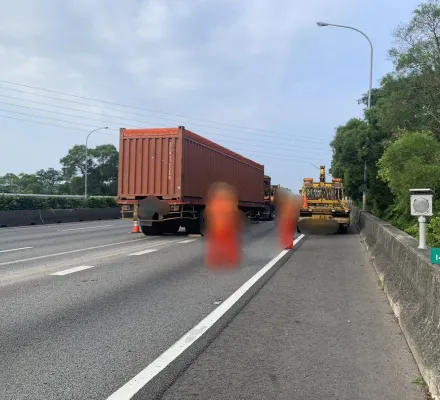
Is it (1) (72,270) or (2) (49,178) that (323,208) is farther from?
(2) (49,178)

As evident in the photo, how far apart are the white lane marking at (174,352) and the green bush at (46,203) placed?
73.4 feet

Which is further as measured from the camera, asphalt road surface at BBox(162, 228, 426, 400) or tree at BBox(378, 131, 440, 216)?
tree at BBox(378, 131, 440, 216)

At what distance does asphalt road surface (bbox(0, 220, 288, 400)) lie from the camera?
4199 mm

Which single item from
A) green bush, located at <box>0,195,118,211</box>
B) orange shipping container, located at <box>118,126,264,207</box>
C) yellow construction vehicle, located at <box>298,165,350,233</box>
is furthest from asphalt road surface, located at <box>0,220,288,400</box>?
green bush, located at <box>0,195,118,211</box>

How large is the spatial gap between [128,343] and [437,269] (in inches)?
130

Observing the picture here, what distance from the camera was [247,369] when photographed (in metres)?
4.39

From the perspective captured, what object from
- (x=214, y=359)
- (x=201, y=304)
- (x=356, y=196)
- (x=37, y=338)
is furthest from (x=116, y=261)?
(x=356, y=196)

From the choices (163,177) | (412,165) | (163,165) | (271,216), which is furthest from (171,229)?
(271,216)

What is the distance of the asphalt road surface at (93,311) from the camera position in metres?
4.20

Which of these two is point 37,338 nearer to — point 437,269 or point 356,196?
point 437,269

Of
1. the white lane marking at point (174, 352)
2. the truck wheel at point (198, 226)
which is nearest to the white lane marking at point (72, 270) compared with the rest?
the white lane marking at point (174, 352)

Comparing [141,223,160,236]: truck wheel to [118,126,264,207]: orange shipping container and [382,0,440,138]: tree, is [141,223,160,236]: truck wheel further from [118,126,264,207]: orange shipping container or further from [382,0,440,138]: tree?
[382,0,440,138]: tree

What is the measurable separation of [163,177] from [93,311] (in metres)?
10.6

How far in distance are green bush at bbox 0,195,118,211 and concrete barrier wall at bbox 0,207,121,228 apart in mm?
1496
